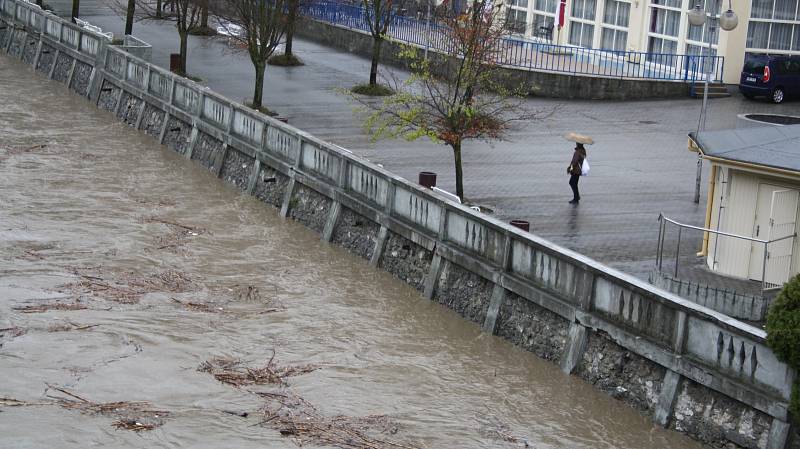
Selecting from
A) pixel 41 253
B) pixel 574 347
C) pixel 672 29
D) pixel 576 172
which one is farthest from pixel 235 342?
pixel 672 29

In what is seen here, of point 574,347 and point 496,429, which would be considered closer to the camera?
point 496,429

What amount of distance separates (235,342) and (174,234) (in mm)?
6495

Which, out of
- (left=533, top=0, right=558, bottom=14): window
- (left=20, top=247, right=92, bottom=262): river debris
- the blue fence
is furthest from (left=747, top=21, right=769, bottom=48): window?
(left=20, top=247, right=92, bottom=262): river debris

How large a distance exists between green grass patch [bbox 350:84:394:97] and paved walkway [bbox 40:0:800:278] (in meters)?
0.86

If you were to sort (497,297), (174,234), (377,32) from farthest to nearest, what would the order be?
1. (377,32)
2. (174,234)
3. (497,297)

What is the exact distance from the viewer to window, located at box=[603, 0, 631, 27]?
46.5 m

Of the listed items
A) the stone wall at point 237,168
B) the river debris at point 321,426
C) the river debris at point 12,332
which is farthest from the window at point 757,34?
the river debris at point 12,332

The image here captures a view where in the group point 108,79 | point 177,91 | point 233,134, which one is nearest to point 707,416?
point 233,134

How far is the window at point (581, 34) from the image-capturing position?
48.2m

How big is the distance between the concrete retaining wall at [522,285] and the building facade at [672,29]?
1528cm

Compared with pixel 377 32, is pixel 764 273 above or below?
below

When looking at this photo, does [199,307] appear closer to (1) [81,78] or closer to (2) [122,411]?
(2) [122,411]

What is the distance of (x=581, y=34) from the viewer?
4875cm

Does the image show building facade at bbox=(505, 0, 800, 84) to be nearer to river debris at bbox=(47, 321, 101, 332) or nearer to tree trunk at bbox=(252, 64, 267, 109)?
tree trunk at bbox=(252, 64, 267, 109)
